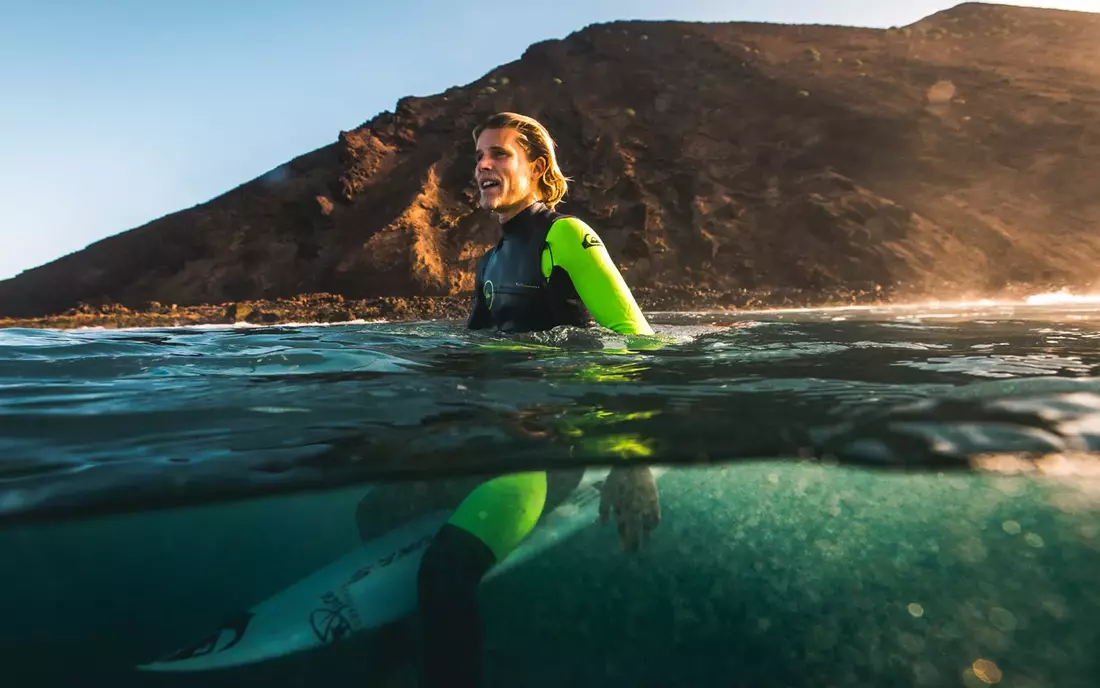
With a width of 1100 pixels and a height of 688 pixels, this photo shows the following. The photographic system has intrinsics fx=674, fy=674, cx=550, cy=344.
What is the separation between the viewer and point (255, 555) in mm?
5781

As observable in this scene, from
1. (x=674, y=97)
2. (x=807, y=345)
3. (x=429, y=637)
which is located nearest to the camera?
(x=429, y=637)

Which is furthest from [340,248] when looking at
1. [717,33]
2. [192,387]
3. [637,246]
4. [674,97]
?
[717,33]

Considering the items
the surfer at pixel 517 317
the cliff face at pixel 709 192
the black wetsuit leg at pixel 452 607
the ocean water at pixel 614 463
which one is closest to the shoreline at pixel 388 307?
the cliff face at pixel 709 192

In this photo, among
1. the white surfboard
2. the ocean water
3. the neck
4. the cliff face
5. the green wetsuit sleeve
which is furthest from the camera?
the cliff face

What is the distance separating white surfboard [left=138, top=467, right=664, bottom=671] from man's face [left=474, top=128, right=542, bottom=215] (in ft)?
7.48

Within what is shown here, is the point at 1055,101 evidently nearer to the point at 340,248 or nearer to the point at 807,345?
the point at 340,248

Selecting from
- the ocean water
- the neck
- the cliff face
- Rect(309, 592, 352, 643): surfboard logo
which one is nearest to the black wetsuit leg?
the ocean water

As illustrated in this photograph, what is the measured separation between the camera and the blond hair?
5.11 meters

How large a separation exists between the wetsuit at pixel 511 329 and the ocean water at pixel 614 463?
18 cm

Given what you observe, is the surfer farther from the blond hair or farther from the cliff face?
the cliff face

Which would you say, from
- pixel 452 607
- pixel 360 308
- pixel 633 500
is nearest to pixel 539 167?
pixel 633 500

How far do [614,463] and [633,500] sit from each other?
0.56 metres

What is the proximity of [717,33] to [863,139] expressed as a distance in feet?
47.1

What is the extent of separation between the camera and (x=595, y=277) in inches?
181
